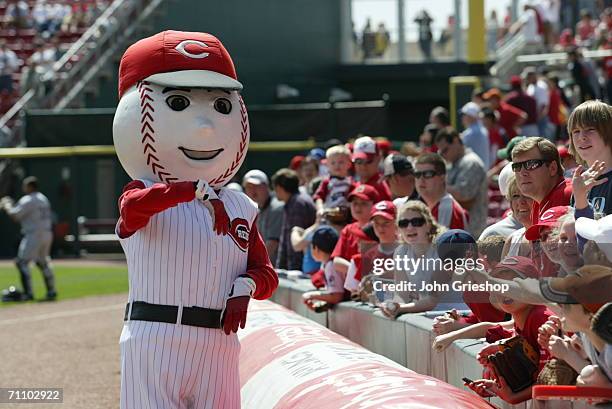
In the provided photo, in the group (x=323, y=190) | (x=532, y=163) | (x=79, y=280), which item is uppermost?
(x=532, y=163)

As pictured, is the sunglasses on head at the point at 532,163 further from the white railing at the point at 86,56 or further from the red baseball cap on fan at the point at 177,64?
the white railing at the point at 86,56

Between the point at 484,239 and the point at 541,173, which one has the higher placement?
the point at 541,173

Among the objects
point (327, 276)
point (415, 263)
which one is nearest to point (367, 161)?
point (327, 276)

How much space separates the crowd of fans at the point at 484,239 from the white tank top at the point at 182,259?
0.99m

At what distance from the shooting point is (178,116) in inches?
199

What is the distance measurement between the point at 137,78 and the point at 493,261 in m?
1.72

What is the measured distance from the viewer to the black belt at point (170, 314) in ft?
15.8

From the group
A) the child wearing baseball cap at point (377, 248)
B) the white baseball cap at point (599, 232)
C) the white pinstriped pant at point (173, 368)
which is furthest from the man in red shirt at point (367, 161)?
the white baseball cap at point (599, 232)

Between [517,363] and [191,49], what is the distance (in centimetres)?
199

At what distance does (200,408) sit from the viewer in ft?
15.8

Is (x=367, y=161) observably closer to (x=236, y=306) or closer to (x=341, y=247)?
(x=341, y=247)

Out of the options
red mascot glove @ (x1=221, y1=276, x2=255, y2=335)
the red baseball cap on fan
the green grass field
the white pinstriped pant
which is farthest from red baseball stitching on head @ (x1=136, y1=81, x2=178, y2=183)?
the green grass field

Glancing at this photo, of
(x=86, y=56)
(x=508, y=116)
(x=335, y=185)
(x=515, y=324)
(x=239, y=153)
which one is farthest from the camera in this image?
(x=86, y=56)

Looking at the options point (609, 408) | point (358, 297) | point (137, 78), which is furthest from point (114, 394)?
point (609, 408)
